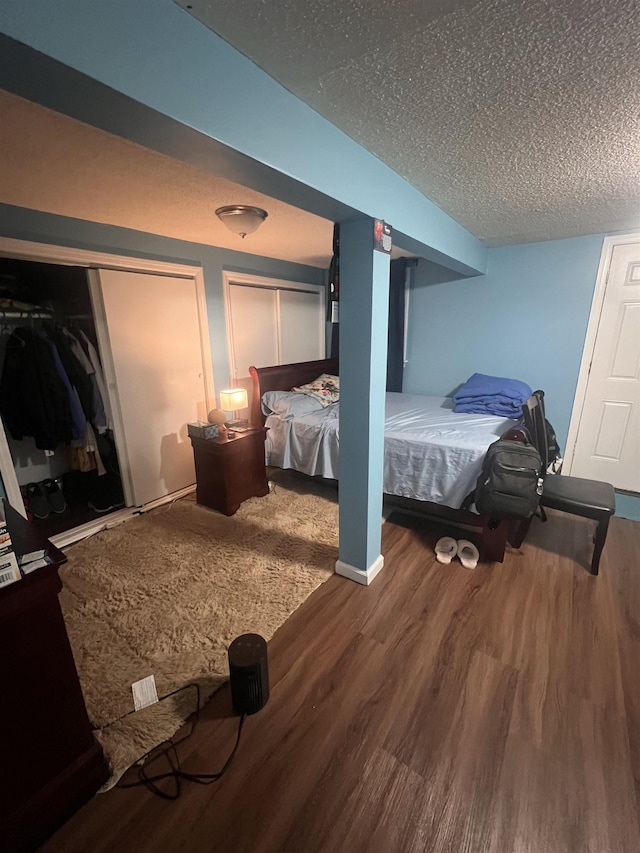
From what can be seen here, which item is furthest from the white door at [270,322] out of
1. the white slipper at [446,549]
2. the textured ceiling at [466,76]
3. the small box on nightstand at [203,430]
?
the white slipper at [446,549]

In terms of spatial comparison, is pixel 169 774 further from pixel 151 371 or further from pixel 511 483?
pixel 151 371

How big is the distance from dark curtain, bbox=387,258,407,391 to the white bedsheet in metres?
0.65

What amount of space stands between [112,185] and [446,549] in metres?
2.77

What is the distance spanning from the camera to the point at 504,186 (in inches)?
73.5

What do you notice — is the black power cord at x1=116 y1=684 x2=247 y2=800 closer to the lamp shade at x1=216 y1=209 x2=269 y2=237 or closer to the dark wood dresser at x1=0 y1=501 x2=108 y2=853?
the dark wood dresser at x1=0 y1=501 x2=108 y2=853

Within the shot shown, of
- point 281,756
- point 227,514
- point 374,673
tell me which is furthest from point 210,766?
point 227,514

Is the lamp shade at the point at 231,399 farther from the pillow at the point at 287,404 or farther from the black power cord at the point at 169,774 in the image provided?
the black power cord at the point at 169,774

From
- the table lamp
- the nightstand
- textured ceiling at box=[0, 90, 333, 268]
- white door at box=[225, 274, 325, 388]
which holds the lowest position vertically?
the nightstand

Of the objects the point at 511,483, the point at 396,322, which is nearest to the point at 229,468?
the point at 511,483

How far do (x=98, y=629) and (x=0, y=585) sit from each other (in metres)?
1.09

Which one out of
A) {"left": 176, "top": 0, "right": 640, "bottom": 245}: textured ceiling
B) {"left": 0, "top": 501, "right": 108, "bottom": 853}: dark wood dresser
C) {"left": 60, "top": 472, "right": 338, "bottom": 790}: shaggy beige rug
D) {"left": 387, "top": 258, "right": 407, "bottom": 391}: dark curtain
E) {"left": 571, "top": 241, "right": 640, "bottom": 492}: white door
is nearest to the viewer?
{"left": 176, "top": 0, "right": 640, "bottom": 245}: textured ceiling

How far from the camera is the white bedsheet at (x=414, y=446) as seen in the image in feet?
7.83

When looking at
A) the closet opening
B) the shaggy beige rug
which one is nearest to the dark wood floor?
the shaggy beige rug

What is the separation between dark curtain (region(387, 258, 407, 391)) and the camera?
147 inches
